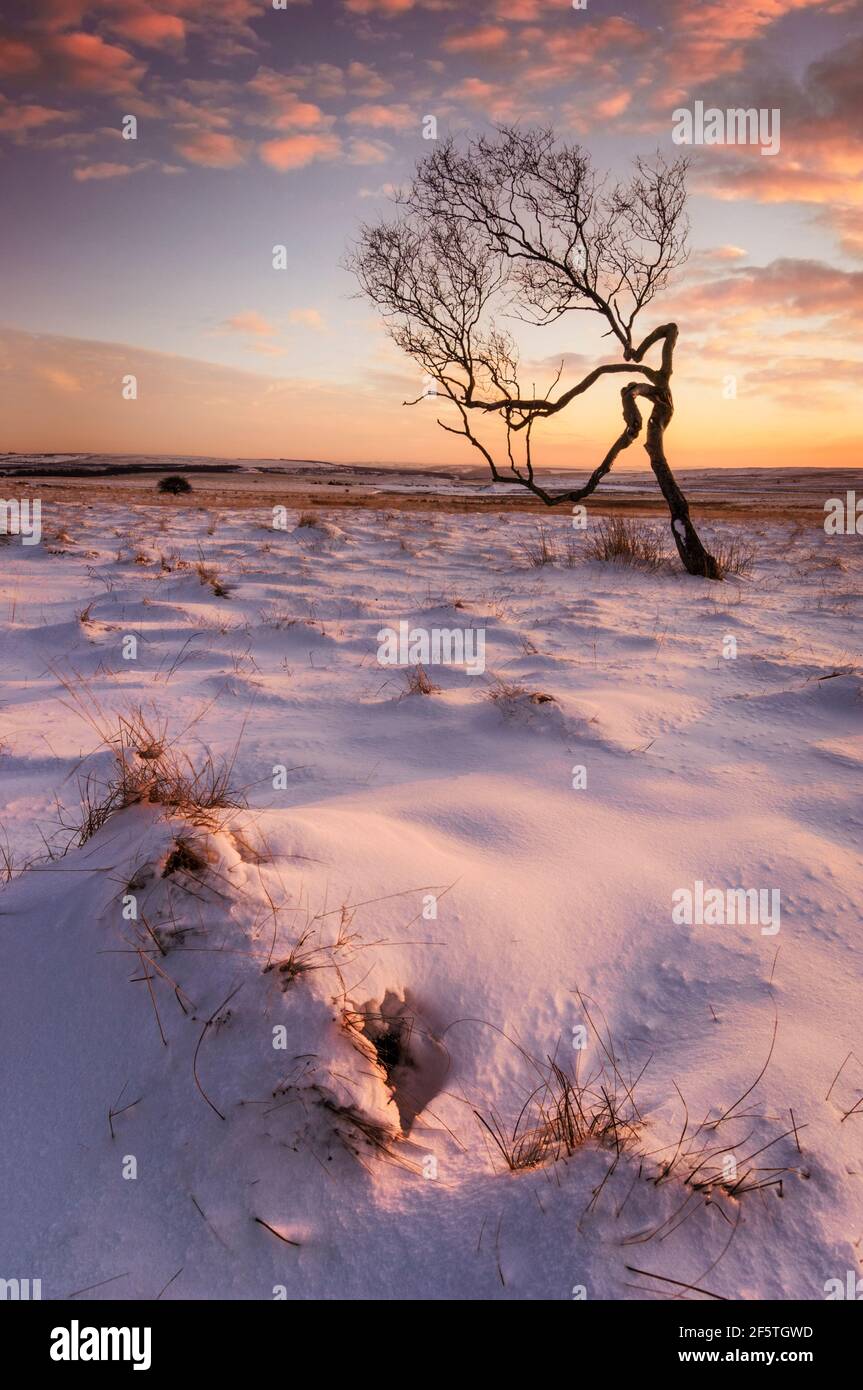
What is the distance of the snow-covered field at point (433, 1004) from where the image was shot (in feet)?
4.40

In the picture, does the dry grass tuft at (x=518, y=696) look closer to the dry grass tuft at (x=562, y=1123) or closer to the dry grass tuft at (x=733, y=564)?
the dry grass tuft at (x=562, y=1123)

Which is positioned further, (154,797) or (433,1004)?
(154,797)

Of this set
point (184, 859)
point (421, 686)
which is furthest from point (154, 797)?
point (421, 686)

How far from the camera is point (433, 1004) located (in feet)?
6.52

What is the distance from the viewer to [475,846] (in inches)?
112

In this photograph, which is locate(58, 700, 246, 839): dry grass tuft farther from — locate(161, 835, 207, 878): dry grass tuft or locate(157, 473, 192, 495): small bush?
locate(157, 473, 192, 495): small bush

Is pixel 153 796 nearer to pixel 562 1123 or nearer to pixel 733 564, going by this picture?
pixel 562 1123

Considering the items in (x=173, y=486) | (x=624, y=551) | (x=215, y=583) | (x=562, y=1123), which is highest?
(x=173, y=486)

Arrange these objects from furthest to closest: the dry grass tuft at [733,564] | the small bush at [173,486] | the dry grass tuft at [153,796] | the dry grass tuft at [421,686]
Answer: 1. the small bush at [173,486]
2. the dry grass tuft at [733,564]
3. the dry grass tuft at [421,686]
4. the dry grass tuft at [153,796]

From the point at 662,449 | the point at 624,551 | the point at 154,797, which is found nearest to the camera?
the point at 154,797

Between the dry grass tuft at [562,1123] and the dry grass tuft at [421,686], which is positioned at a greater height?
the dry grass tuft at [421,686]

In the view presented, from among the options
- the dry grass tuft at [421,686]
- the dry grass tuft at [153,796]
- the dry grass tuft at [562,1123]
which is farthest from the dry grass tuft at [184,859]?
the dry grass tuft at [421,686]

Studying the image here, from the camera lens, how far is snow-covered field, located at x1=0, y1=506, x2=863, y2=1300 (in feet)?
4.40
